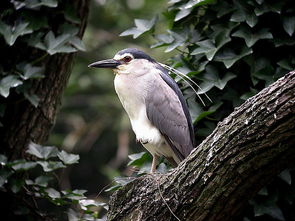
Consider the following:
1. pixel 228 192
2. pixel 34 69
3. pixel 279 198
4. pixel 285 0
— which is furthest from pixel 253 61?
pixel 34 69

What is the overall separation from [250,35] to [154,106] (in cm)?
87

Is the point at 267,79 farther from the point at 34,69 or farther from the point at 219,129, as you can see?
the point at 34,69

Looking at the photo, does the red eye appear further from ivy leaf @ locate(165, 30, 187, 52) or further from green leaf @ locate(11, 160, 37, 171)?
green leaf @ locate(11, 160, 37, 171)

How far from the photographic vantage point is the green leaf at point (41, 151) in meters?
3.92

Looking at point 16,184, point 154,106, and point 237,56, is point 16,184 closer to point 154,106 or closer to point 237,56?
point 154,106

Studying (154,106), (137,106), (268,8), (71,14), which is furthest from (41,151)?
(268,8)

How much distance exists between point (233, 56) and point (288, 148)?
1.29 metres

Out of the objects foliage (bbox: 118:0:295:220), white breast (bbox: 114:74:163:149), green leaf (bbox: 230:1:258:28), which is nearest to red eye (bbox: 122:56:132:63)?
white breast (bbox: 114:74:163:149)

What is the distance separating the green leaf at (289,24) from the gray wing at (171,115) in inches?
34.2

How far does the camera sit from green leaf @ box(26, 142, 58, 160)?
3925 mm

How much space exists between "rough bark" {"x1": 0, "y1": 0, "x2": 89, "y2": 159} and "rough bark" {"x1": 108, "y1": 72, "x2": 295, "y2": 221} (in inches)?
60.0

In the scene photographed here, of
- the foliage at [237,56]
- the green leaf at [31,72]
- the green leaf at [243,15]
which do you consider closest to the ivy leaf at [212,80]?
the foliage at [237,56]

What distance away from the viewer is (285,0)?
3.57m

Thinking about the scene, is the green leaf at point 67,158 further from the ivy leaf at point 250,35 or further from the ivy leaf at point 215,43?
the ivy leaf at point 250,35
